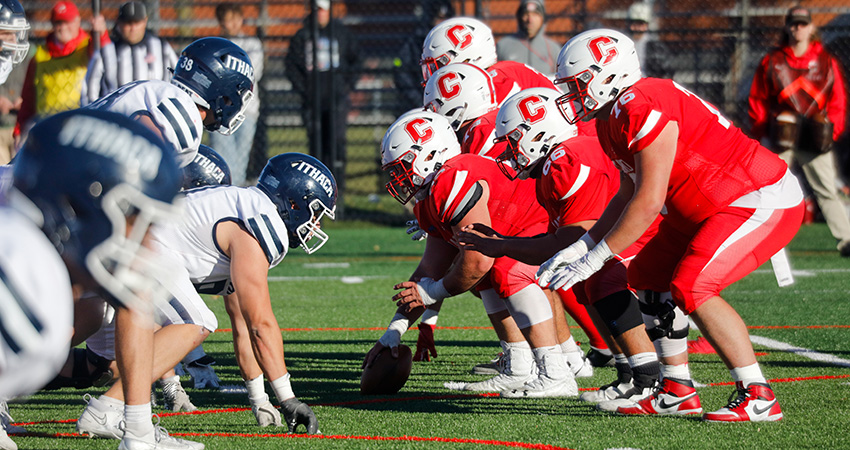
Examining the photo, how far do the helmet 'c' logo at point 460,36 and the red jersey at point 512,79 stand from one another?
0.21m

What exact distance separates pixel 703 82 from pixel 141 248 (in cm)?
1109

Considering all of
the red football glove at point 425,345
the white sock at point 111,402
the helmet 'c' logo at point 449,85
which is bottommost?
the red football glove at point 425,345

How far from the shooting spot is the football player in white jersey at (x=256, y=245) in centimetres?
→ 351

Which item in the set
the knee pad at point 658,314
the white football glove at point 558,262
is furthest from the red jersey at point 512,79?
the white football glove at point 558,262

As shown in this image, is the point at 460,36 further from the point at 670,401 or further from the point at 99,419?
the point at 99,419

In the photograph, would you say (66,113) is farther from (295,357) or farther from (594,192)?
(295,357)

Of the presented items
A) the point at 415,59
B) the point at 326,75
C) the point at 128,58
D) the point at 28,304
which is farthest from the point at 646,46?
the point at 28,304

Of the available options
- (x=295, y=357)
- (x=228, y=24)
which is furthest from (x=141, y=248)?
(x=228, y=24)

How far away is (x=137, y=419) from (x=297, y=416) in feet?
2.09

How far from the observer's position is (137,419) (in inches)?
122

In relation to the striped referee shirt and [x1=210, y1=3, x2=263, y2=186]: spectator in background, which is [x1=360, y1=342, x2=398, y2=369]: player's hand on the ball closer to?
the striped referee shirt

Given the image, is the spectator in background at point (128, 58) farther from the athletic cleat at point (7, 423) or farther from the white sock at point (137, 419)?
the white sock at point (137, 419)

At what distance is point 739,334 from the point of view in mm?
3650

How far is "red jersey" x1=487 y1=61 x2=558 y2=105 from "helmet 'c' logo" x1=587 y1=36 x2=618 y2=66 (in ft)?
6.01
